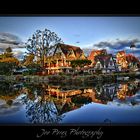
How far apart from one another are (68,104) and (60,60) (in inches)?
18.5

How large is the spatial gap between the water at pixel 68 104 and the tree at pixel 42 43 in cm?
32

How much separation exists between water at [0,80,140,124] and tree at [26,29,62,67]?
0.32 meters

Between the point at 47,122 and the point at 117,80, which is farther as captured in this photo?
the point at 117,80

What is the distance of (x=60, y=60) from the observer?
2.73 m

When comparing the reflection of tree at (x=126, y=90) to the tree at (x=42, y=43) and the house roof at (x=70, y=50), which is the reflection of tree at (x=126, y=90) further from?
the tree at (x=42, y=43)

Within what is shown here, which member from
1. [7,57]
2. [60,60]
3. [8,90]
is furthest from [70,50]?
[8,90]

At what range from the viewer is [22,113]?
8.47ft

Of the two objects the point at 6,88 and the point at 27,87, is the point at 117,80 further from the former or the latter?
the point at 6,88

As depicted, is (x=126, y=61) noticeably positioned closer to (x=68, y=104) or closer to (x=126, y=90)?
(x=126, y=90)

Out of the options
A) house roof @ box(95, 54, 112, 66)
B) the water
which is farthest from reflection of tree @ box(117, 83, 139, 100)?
house roof @ box(95, 54, 112, 66)

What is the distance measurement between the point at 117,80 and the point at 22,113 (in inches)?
40.9

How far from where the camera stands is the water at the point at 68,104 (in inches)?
101

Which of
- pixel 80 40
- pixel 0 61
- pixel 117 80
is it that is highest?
pixel 80 40
